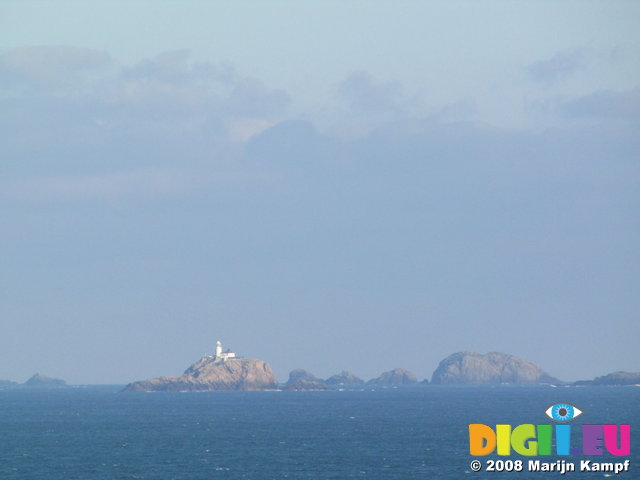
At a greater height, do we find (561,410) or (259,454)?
(561,410)

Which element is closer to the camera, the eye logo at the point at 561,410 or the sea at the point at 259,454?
the eye logo at the point at 561,410

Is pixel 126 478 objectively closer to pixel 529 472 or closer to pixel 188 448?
pixel 188 448

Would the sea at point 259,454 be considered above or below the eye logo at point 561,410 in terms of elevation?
below

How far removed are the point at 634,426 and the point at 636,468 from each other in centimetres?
6496

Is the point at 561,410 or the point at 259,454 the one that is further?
the point at 561,410

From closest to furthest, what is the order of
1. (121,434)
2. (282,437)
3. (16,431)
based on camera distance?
→ 1. (282,437)
2. (121,434)
3. (16,431)

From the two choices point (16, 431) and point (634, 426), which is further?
point (16, 431)

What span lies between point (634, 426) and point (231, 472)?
90.3m

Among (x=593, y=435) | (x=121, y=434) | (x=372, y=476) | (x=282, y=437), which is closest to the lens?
(x=372, y=476)

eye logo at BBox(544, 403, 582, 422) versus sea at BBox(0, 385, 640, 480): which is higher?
eye logo at BBox(544, 403, 582, 422)

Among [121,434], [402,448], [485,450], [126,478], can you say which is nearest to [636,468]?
[485,450]

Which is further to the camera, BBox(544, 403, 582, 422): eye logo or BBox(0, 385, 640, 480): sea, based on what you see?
BBox(0, 385, 640, 480): sea

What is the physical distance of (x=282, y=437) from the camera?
173 m

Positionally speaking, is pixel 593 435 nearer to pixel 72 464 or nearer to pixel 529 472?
pixel 529 472
